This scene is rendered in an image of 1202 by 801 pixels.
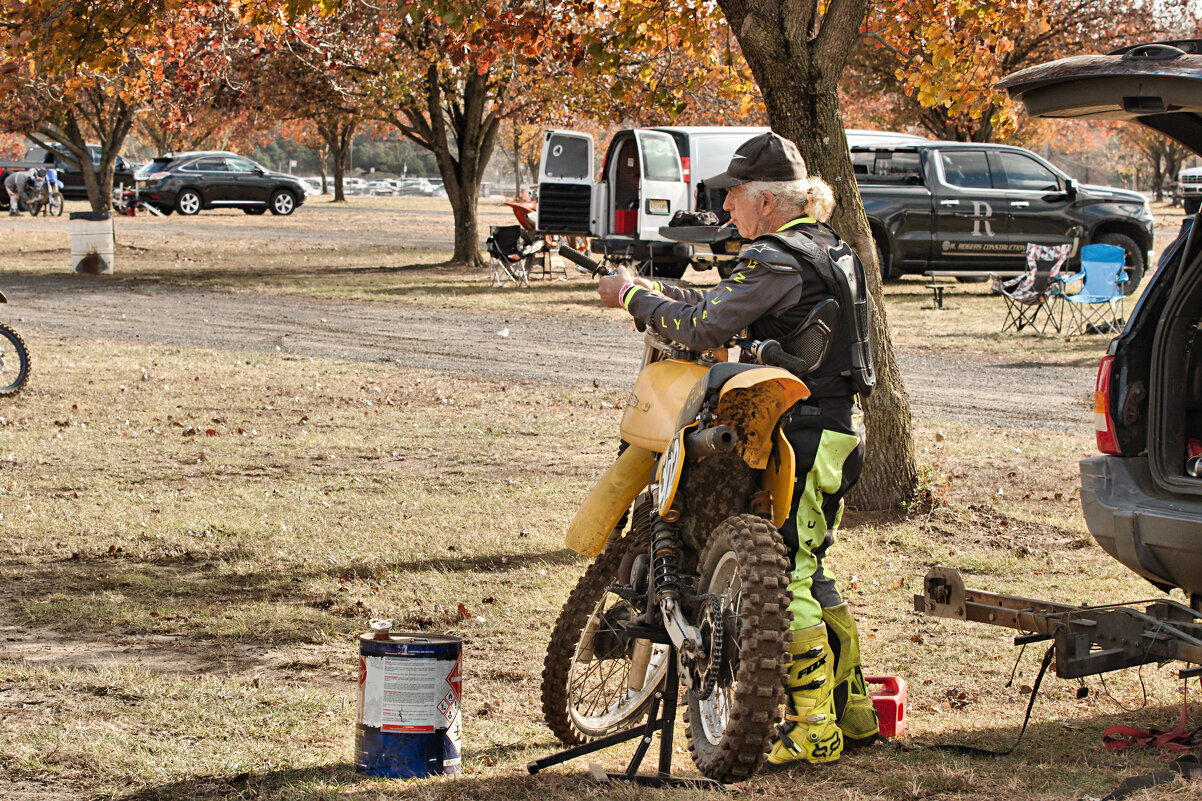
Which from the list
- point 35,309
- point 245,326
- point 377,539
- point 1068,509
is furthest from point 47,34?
point 35,309

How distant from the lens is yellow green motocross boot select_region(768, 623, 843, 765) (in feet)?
12.7

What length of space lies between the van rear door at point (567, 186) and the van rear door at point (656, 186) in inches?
48.5

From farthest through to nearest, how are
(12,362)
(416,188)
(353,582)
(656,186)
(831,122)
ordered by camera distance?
1. (416,188)
2. (656,186)
3. (12,362)
4. (831,122)
5. (353,582)

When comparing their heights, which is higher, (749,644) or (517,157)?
(517,157)

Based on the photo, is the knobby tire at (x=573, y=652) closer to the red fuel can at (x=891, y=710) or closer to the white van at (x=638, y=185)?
the red fuel can at (x=891, y=710)

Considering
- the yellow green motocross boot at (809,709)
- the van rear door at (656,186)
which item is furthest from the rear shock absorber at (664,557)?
the van rear door at (656,186)

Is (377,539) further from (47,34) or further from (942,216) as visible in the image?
(942,216)

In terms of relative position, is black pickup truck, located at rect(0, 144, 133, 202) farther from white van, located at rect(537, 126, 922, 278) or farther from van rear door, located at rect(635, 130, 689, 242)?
van rear door, located at rect(635, 130, 689, 242)

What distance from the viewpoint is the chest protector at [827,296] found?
12.9 feet

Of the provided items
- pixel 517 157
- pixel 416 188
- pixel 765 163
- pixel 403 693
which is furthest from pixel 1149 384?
pixel 416 188

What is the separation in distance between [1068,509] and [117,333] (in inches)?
433

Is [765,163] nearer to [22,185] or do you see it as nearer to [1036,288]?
[1036,288]

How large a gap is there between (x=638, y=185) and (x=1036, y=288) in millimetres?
6706

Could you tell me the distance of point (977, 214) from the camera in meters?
19.4
